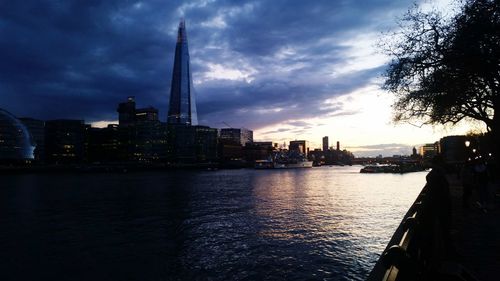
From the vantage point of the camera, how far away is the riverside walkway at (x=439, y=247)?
4.40 m

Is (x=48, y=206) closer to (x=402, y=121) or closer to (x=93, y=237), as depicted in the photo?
(x=93, y=237)

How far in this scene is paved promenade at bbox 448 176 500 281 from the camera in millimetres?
9516

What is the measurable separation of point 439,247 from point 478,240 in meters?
4.42

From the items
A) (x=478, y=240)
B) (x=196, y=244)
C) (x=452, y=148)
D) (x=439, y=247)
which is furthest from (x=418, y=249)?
(x=452, y=148)

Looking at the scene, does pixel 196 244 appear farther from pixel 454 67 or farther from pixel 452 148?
pixel 452 148

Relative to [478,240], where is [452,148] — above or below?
above

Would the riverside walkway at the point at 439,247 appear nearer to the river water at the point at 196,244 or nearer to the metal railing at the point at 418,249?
the metal railing at the point at 418,249

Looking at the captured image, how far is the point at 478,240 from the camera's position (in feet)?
42.0

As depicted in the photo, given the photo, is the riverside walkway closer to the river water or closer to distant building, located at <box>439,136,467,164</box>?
the river water

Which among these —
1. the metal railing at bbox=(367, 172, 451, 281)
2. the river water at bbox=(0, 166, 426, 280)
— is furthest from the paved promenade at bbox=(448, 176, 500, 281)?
the river water at bbox=(0, 166, 426, 280)

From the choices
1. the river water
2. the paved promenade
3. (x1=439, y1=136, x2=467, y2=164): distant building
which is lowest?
the river water

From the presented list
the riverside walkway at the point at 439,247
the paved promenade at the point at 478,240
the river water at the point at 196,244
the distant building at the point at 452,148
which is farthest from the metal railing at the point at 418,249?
the distant building at the point at 452,148

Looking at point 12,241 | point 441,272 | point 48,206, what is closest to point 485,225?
point 441,272

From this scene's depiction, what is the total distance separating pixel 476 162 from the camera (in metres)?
21.0
